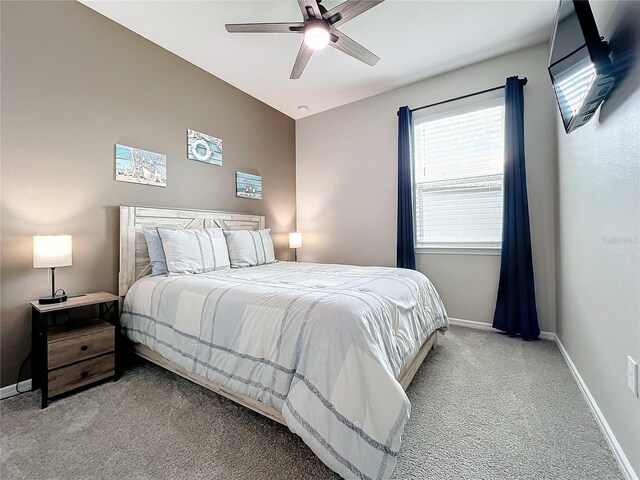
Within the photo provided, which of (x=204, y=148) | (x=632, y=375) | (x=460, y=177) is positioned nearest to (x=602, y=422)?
(x=632, y=375)

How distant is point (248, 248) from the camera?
3.05 m

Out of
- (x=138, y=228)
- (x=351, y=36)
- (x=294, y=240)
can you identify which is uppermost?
(x=351, y=36)

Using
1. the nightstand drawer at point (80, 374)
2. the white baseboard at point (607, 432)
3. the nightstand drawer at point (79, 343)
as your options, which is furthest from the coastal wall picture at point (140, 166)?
the white baseboard at point (607, 432)

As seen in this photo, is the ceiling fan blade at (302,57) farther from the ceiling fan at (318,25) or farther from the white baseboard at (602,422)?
the white baseboard at (602,422)

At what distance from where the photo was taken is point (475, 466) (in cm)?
126

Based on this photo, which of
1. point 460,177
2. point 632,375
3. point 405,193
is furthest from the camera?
point 405,193

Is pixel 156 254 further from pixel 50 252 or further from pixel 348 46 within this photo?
pixel 348 46

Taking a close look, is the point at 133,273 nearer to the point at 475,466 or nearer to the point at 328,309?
the point at 328,309

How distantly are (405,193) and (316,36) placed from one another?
201 cm

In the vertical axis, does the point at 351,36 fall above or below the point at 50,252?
above

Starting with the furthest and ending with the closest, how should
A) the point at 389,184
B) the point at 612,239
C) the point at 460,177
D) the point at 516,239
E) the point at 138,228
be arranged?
1. the point at 389,184
2. the point at 460,177
3. the point at 516,239
4. the point at 138,228
5. the point at 612,239

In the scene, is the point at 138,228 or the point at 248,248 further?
the point at 248,248

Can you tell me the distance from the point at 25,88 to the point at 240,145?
2014 mm

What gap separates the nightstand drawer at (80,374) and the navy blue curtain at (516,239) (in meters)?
3.52
